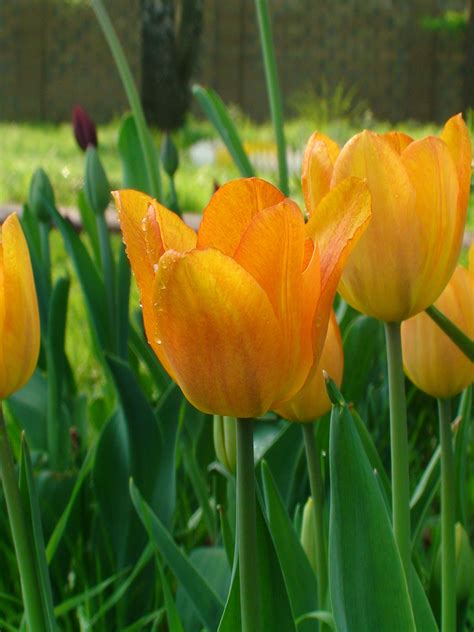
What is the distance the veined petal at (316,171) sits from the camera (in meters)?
0.52

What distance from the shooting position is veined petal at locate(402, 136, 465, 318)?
487mm

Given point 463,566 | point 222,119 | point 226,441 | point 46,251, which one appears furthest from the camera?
point 46,251

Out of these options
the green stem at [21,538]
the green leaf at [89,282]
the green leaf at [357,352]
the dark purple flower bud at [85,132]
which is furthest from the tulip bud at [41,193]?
the green stem at [21,538]

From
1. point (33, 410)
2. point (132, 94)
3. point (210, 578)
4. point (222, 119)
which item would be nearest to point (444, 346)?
point (210, 578)

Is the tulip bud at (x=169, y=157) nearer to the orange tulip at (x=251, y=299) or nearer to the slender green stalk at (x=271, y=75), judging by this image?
the slender green stalk at (x=271, y=75)

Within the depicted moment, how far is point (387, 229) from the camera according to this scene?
493 millimetres

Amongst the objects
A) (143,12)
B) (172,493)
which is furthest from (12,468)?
(143,12)

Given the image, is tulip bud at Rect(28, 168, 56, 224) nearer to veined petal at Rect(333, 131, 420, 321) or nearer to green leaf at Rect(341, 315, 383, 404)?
green leaf at Rect(341, 315, 383, 404)

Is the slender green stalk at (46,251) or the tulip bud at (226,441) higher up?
the tulip bud at (226,441)

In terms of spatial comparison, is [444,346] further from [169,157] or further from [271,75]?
[169,157]

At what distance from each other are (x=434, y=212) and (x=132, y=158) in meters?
0.79

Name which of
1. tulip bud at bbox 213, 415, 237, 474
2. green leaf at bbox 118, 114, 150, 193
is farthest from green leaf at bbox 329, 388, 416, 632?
green leaf at bbox 118, 114, 150, 193

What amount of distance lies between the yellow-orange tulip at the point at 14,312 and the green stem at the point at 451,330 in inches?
7.8

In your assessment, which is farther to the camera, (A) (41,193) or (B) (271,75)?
(A) (41,193)
